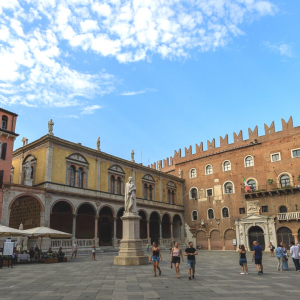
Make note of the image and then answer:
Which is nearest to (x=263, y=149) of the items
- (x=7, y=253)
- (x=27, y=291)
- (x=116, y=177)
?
(x=116, y=177)

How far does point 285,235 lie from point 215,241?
26.4 feet

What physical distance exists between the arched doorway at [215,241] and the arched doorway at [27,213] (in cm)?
2039

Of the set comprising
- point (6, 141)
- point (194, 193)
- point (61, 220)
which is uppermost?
point (6, 141)

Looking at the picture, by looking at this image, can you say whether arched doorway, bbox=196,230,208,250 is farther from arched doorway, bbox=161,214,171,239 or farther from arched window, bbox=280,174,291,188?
arched window, bbox=280,174,291,188

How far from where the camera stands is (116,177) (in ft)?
101

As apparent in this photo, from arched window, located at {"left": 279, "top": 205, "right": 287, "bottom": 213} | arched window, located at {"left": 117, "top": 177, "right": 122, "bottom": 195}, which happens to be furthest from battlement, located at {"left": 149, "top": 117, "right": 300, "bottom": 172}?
arched window, located at {"left": 117, "top": 177, "right": 122, "bottom": 195}

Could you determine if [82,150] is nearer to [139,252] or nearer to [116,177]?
[116,177]

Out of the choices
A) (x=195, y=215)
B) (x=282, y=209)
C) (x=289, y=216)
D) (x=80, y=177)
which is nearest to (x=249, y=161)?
(x=282, y=209)

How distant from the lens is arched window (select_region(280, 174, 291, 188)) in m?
31.1

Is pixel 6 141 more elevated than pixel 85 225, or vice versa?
pixel 6 141

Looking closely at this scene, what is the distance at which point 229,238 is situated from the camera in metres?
34.0

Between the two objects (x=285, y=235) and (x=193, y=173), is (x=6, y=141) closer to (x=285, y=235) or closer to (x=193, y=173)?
(x=193, y=173)

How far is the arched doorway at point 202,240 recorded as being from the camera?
35.9 m

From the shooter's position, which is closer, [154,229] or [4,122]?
[4,122]
